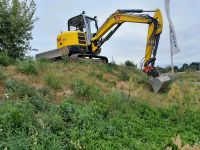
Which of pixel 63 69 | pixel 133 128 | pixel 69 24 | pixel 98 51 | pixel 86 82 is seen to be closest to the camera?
pixel 133 128

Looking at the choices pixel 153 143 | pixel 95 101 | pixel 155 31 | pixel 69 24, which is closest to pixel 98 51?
pixel 69 24

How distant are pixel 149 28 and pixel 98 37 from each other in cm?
307

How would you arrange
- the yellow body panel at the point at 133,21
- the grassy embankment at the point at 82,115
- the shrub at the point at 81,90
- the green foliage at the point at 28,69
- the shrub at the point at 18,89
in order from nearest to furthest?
the grassy embankment at the point at 82,115 → the shrub at the point at 18,89 → the shrub at the point at 81,90 → the green foliage at the point at 28,69 → the yellow body panel at the point at 133,21

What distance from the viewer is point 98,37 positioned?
1741 centimetres

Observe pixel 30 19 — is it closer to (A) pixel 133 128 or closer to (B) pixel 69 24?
(B) pixel 69 24

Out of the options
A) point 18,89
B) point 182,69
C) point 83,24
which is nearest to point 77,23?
point 83,24

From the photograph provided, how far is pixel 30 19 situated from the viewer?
22172 millimetres

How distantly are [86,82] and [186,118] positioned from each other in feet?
10.1

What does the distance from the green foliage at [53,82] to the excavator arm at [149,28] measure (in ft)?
15.9

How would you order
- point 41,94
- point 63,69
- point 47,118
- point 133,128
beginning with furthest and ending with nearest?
1. point 63,69
2. point 41,94
3. point 133,128
4. point 47,118

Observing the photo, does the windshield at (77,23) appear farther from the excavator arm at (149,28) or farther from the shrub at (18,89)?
the shrub at (18,89)

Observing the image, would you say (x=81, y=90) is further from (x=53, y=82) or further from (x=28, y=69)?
(x=28, y=69)

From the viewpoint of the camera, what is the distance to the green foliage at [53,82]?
9.68m

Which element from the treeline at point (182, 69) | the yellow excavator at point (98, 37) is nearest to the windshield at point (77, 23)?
the yellow excavator at point (98, 37)
